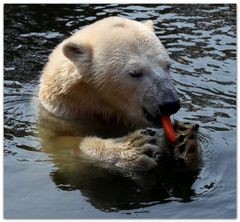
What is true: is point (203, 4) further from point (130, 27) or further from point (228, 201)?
point (228, 201)

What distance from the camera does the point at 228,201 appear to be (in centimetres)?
512

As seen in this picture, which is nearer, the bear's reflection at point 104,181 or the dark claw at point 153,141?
the bear's reflection at point 104,181

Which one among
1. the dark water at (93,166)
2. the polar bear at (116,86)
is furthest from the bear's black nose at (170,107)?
the dark water at (93,166)

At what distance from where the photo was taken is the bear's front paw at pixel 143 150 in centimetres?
528

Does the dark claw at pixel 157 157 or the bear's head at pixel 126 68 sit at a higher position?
the bear's head at pixel 126 68

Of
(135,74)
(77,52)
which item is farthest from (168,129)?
(77,52)

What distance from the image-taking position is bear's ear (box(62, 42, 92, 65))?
19.8ft

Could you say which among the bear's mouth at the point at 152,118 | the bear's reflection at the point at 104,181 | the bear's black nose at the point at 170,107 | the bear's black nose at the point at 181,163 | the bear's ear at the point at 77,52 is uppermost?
the bear's ear at the point at 77,52

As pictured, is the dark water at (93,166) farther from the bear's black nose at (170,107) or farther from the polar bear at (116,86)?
the bear's black nose at (170,107)

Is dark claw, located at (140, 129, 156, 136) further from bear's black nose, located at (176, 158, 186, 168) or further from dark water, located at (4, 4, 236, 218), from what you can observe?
dark water, located at (4, 4, 236, 218)

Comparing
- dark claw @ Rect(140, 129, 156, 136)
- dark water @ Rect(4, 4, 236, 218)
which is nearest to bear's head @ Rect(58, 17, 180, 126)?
dark claw @ Rect(140, 129, 156, 136)

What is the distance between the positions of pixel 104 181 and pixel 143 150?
0.45m

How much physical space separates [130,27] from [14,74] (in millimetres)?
2339

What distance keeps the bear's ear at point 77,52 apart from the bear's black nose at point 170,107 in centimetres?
96
